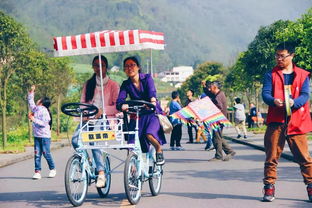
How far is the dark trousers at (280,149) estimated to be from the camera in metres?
8.57

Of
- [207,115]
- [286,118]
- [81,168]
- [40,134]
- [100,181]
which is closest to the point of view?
[286,118]

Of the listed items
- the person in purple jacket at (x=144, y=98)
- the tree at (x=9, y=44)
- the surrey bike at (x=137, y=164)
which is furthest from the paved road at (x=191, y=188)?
the tree at (x=9, y=44)

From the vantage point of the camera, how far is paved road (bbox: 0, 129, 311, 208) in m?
8.97

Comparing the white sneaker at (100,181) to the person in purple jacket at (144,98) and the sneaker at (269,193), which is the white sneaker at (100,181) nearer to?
the person in purple jacket at (144,98)

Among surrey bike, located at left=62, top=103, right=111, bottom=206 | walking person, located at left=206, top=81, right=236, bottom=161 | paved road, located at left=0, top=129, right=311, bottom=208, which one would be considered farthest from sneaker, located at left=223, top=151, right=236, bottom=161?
surrey bike, located at left=62, top=103, right=111, bottom=206

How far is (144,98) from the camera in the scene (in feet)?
31.0

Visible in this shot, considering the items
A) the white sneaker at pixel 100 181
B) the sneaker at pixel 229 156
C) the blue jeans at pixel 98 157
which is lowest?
the sneaker at pixel 229 156

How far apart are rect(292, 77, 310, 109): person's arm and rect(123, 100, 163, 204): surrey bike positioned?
197 cm

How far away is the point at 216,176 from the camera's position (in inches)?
491

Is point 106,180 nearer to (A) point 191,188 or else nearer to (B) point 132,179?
(B) point 132,179

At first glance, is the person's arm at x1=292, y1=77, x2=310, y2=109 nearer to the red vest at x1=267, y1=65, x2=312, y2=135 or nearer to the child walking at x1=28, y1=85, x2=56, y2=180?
the red vest at x1=267, y1=65, x2=312, y2=135

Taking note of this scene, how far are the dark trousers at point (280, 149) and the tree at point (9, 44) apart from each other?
18.6 meters

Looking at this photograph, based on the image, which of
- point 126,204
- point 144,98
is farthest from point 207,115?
point 126,204

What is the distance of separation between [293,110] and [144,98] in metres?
2.19
